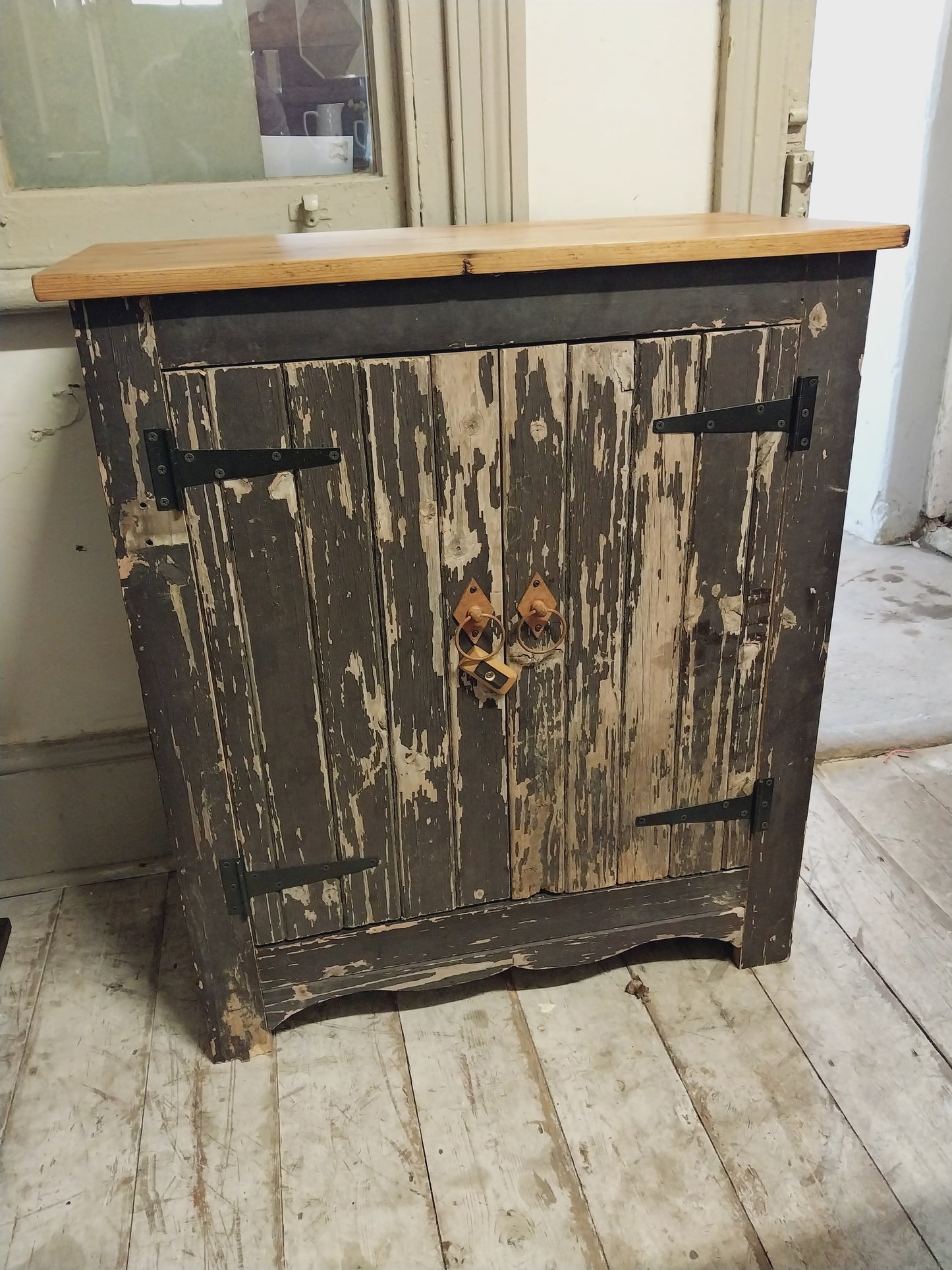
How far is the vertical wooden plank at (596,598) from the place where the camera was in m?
1.13

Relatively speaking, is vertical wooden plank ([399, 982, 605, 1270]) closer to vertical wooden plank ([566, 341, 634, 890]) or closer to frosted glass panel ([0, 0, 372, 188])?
vertical wooden plank ([566, 341, 634, 890])

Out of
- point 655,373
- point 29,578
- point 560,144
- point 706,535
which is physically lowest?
point 29,578

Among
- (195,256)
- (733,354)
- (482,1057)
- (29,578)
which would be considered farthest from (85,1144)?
(733,354)

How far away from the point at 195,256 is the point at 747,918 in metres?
1.18

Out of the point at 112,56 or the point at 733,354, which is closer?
the point at 733,354

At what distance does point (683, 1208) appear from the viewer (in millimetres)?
1158

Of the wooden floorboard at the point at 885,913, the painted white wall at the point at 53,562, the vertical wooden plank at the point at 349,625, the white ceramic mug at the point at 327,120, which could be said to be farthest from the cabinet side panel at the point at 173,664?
the wooden floorboard at the point at 885,913

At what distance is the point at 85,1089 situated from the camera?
52.7 inches

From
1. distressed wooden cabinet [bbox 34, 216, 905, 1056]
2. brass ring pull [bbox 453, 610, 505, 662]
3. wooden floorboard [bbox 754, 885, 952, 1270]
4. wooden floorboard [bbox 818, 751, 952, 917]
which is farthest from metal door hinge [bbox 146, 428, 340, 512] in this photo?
wooden floorboard [bbox 818, 751, 952, 917]

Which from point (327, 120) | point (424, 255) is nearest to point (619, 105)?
point (327, 120)

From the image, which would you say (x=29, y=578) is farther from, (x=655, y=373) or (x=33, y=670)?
(x=655, y=373)

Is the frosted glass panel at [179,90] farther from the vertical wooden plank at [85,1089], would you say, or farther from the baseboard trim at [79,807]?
the vertical wooden plank at [85,1089]

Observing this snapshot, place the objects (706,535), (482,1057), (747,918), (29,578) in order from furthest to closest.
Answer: (29,578) → (747,918) → (482,1057) → (706,535)

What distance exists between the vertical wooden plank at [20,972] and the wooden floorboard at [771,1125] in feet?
2.98
